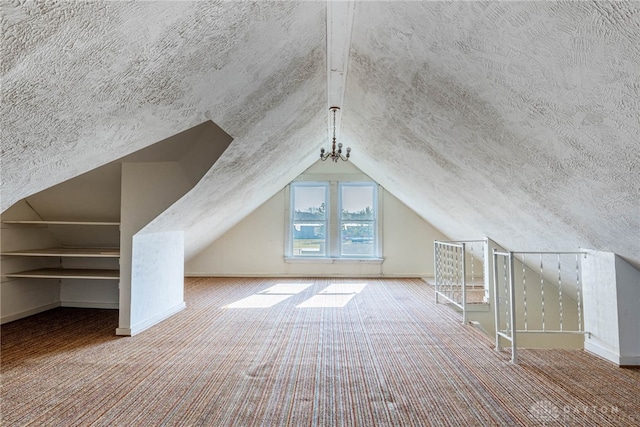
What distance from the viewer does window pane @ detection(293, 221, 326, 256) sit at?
708 cm

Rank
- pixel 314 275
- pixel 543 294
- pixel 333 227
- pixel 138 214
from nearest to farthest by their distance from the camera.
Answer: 1. pixel 138 214
2. pixel 543 294
3. pixel 314 275
4. pixel 333 227

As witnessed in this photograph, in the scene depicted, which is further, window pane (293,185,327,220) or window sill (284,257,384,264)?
window pane (293,185,327,220)

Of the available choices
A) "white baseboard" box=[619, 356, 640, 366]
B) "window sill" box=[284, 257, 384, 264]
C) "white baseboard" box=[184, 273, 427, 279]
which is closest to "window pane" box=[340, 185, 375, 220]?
"window sill" box=[284, 257, 384, 264]

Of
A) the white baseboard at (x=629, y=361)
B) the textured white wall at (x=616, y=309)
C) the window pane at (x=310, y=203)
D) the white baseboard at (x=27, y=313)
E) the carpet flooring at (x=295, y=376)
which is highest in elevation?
the window pane at (x=310, y=203)

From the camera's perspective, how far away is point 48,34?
1.12 m

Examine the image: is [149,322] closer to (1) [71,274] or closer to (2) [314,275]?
(1) [71,274]

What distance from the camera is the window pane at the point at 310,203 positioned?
716cm

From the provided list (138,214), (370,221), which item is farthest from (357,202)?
(138,214)

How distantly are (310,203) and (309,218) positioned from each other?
0.31 metres

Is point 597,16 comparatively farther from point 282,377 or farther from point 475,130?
point 282,377

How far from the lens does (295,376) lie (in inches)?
93.2

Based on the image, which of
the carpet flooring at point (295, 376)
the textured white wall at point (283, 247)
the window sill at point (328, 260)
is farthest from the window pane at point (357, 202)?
the carpet flooring at point (295, 376)

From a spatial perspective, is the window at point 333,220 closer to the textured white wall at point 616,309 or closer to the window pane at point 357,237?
the window pane at point 357,237

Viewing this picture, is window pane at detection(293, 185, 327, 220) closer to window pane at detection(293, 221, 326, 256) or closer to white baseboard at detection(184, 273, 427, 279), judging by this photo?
window pane at detection(293, 221, 326, 256)
